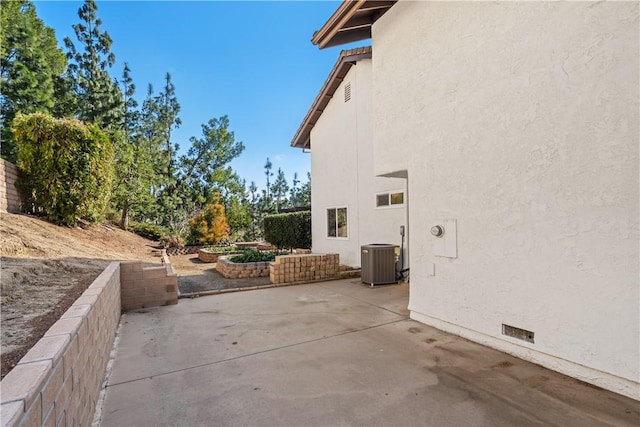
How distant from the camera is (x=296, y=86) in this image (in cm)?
1645

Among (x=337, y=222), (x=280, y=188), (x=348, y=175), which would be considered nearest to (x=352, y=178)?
(x=348, y=175)

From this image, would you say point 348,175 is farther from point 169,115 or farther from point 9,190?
point 169,115

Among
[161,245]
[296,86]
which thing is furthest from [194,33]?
[161,245]

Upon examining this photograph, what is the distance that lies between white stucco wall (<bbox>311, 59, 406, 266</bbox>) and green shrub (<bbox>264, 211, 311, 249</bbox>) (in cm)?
136

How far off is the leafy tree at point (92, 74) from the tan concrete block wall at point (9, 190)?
12.7m

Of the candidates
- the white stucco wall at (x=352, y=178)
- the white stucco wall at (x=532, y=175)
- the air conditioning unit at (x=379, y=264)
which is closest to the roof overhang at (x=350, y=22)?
the white stucco wall at (x=532, y=175)

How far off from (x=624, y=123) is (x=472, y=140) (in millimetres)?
1596

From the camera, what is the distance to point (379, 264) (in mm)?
7930

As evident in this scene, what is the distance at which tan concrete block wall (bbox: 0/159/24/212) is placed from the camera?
296 inches

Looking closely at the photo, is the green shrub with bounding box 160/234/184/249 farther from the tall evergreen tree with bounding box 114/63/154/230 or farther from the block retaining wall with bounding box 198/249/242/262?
the block retaining wall with bounding box 198/249/242/262

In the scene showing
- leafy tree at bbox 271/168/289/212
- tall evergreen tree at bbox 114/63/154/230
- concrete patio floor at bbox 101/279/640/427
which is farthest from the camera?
leafy tree at bbox 271/168/289/212

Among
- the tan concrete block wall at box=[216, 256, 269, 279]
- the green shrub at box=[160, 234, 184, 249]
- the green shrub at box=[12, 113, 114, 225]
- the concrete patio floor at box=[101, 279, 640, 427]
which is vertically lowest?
the concrete patio floor at box=[101, 279, 640, 427]

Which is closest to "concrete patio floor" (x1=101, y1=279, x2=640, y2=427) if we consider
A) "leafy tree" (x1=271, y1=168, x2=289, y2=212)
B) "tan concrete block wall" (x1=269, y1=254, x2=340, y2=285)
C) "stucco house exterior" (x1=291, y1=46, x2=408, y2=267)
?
"tan concrete block wall" (x1=269, y1=254, x2=340, y2=285)

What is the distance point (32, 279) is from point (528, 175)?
21.1 ft
